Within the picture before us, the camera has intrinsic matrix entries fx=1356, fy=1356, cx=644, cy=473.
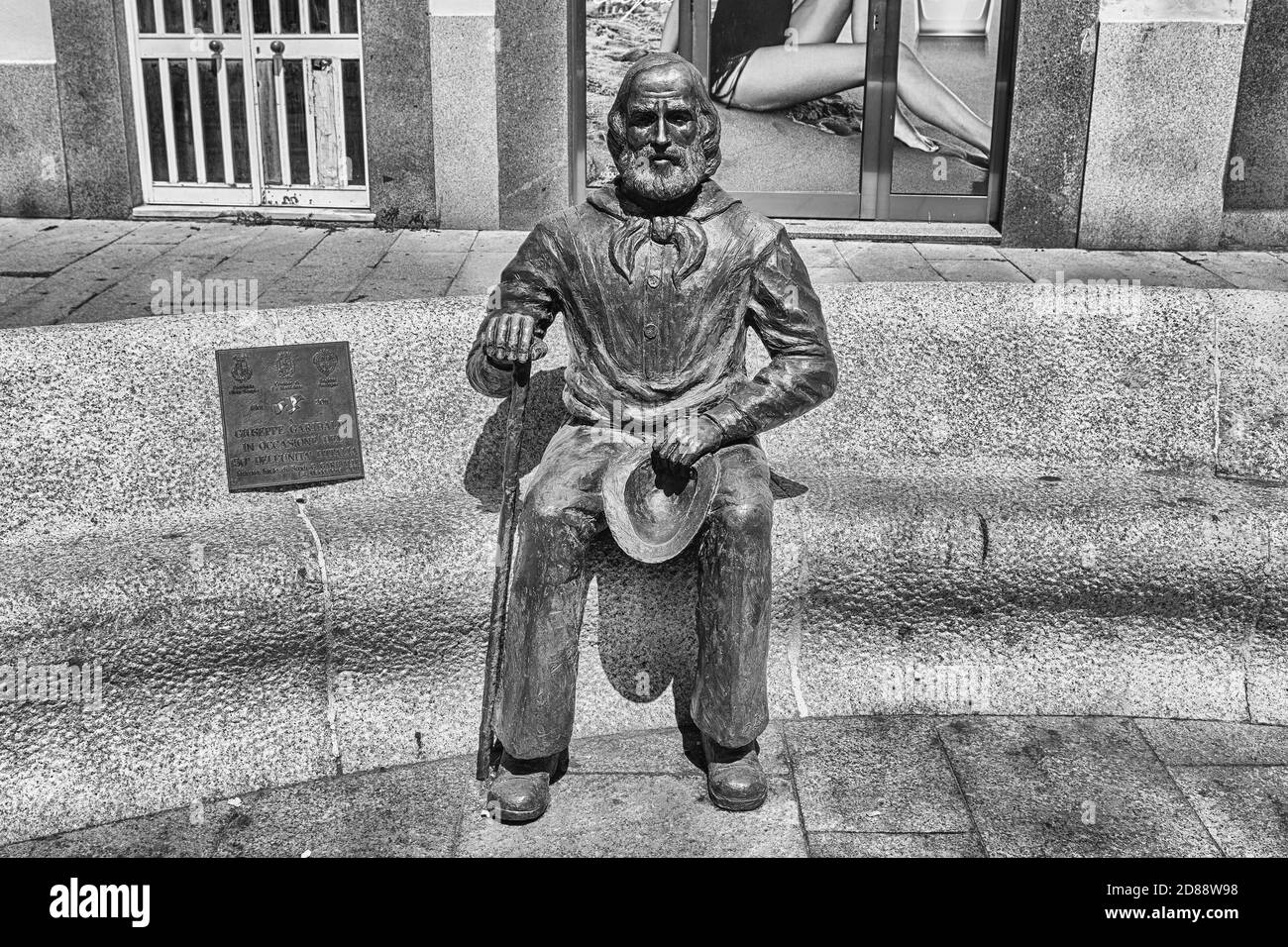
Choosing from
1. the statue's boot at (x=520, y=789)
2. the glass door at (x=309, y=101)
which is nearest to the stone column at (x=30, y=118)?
the glass door at (x=309, y=101)

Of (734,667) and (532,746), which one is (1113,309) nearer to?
(734,667)

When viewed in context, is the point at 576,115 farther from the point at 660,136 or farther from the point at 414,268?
the point at 660,136

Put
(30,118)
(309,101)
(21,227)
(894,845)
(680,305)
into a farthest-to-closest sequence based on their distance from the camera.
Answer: (309,101) → (30,118) → (21,227) → (680,305) → (894,845)

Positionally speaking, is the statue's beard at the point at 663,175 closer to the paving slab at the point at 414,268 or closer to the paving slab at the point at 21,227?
the paving slab at the point at 414,268

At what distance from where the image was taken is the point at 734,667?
3436 millimetres

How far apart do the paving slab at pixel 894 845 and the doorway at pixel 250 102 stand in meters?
6.97

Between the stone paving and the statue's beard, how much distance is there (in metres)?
1.51

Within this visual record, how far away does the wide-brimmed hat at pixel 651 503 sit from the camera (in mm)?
3434

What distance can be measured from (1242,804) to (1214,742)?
36 cm

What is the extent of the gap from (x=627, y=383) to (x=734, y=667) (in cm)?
84

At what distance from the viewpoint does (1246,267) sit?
27.0ft

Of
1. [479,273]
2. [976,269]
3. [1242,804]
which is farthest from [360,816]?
[976,269]

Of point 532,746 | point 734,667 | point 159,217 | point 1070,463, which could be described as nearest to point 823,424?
point 1070,463

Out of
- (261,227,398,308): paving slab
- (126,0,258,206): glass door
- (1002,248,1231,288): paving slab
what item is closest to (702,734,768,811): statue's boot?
(261,227,398,308): paving slab
